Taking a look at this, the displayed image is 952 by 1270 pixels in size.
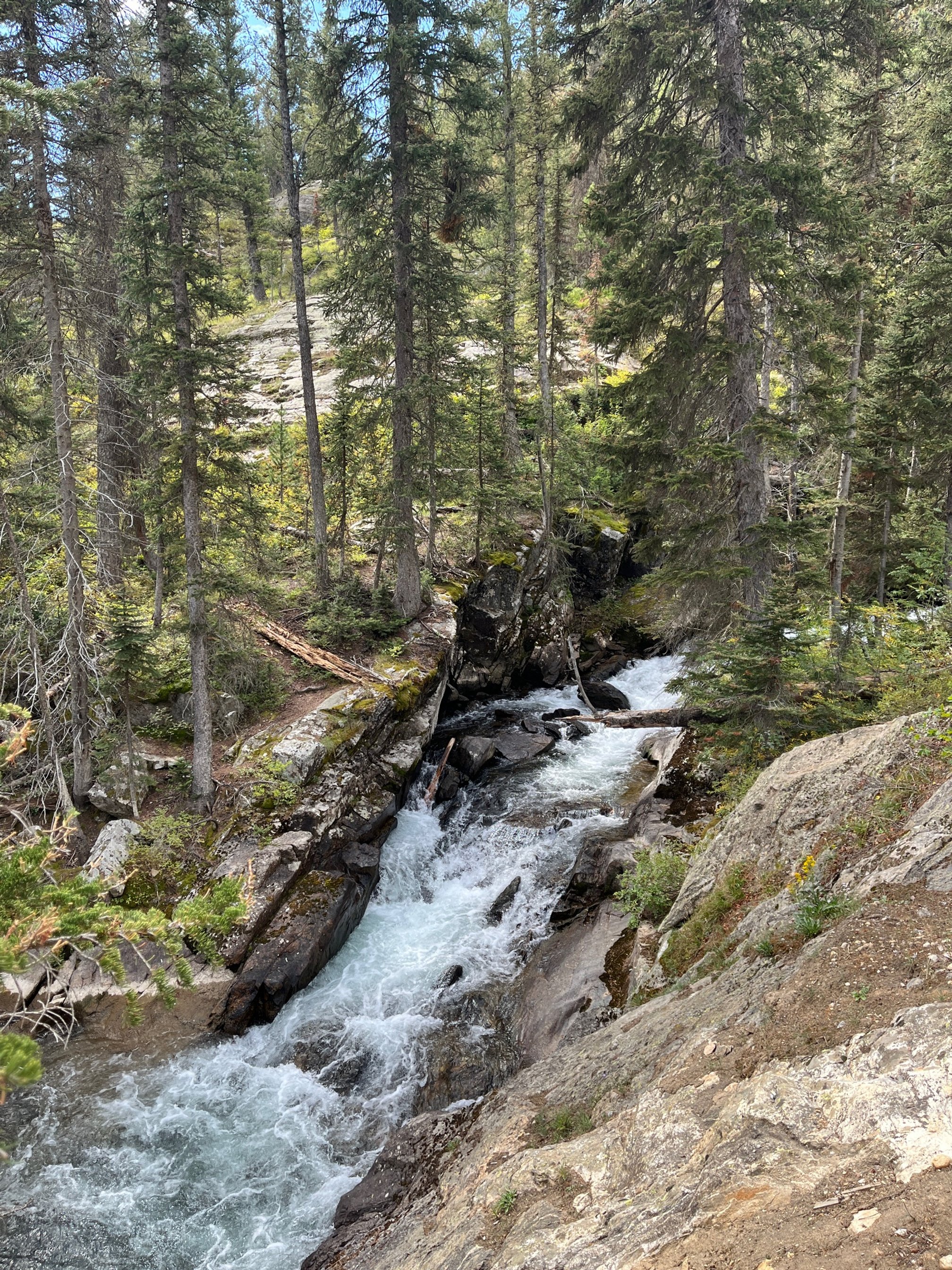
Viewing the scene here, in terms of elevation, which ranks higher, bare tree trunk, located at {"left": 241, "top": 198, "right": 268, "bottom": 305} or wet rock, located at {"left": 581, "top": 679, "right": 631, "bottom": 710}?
bare tree trunk, located at {"left": 241, "top": 198, "right": 268, "bottom": 305}

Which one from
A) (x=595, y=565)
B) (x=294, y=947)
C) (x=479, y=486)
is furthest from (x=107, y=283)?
(x=595, y=565)

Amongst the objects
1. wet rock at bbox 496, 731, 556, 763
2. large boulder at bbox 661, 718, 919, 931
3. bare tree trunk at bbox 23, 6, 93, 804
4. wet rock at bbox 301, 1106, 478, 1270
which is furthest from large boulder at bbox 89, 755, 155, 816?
large boulder at bbox 661, 718, 919, 931

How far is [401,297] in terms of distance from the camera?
15.4 metres

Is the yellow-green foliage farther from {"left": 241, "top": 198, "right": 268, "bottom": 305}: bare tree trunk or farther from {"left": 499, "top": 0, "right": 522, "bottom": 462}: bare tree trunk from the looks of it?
{"left": 241, "top": 198, "right": 268, "bottom": 305}: bare tree trunk

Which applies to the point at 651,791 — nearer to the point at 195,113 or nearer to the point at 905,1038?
the point at 905,1038

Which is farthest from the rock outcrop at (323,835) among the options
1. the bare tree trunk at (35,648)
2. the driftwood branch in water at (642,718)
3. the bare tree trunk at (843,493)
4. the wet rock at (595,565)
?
the bare tree trunk at (843,493)

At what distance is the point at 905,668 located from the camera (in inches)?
377

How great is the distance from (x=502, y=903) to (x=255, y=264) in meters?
37.8

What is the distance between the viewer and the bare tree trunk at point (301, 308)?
16.2 metres

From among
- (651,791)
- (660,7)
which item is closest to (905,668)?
(651,791)

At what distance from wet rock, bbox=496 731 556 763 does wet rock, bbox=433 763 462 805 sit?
142cm

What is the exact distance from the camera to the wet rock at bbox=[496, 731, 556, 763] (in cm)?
1653

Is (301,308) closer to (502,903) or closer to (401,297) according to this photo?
(401,297)

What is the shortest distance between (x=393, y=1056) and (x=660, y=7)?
16.3 meters
